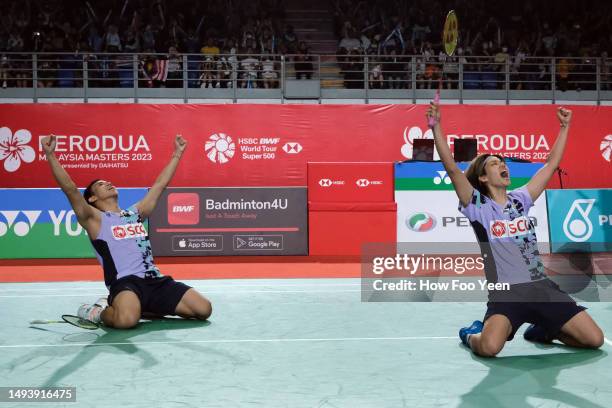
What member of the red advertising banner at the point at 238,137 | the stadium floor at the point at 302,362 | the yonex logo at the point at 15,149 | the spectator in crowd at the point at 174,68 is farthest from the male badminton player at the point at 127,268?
the spectator in crowd at the point at 174,68

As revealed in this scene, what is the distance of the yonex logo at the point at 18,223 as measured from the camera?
13031 millimetres

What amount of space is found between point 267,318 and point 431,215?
19.2 feet

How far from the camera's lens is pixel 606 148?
55.8ft

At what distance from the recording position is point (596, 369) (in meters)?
5.44

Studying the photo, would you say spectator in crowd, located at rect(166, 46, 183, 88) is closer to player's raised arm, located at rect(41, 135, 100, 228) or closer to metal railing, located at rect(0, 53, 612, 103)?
metal railing, located at rect(0, 53, 612, 103)

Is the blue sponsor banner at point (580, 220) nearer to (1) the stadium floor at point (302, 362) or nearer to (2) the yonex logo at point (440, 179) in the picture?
(2) the yonex logo at point (440, 179)

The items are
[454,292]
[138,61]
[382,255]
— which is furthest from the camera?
[138,61]

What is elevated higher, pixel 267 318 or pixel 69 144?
pixel 69 144

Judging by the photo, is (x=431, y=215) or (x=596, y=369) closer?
(x=596, y=369)

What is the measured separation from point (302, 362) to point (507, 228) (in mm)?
1916

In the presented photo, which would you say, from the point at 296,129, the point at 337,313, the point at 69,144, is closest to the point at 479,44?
the point at 296,129

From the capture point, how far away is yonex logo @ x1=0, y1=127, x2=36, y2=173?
15.9m

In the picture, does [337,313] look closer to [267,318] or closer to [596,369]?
[267,318]

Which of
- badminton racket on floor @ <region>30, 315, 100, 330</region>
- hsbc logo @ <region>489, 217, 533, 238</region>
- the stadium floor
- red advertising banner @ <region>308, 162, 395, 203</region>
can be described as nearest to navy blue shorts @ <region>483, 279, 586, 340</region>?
the stadium floor
